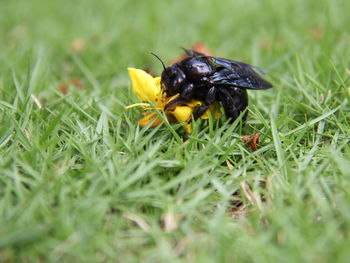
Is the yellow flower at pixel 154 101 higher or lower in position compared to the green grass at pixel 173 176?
higher

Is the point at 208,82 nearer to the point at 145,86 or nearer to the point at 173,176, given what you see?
the point at 145,86

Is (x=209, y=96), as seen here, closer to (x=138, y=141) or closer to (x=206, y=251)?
(x=138, y=141)

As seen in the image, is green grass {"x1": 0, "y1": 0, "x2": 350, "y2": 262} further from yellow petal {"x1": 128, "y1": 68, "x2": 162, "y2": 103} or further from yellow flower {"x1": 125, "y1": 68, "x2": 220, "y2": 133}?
yellow petal {"x1": 128, "y1": 68, "x2": 162, "y2": 103}

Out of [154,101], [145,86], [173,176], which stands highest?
[145,86]

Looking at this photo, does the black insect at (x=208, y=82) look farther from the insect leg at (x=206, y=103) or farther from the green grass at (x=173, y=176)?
the green grass at (x=173, y=176)

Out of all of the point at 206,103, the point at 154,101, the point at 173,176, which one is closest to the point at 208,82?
the point at 206,103

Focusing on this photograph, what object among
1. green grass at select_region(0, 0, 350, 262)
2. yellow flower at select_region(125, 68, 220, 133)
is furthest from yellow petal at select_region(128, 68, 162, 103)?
green grass at select_region(0, 0, 350, 262)

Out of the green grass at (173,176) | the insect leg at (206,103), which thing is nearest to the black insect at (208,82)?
the insect leg at (206,103)
